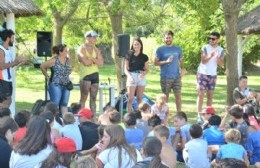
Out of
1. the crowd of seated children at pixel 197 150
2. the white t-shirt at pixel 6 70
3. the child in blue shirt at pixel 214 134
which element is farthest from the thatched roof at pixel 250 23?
the crowd of seated children at pixel 197 150

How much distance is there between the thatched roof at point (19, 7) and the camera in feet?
38.3

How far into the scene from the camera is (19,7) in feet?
39.8

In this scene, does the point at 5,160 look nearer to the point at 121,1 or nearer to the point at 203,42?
the point at 121,1

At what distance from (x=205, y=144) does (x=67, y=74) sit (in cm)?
429

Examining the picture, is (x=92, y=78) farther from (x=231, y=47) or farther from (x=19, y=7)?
(x=231, y=47)

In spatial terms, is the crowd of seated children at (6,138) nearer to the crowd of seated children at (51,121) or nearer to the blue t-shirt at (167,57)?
the crowd of seated children at (51,121)

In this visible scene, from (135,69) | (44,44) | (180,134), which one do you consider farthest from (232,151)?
(44,44)

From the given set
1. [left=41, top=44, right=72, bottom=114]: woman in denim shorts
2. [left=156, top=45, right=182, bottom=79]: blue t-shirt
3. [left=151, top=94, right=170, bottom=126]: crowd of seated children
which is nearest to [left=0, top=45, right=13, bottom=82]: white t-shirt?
[left=41, top=44, right=72, bottom=114]: woman in denim shorts

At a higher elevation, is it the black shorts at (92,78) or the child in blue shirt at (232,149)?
the black shorts at (92,78)

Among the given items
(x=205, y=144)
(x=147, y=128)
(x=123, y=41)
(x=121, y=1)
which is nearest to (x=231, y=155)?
(x=205, y=144)

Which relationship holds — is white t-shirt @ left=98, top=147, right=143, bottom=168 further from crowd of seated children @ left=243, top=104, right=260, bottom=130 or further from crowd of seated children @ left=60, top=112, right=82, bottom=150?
crowd of seated children @ left=243, top=104, right=260, bottom=130

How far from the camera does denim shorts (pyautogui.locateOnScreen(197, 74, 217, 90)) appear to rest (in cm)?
1249

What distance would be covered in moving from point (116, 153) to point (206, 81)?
6.49 metres

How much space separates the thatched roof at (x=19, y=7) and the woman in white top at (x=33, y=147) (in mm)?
6148
